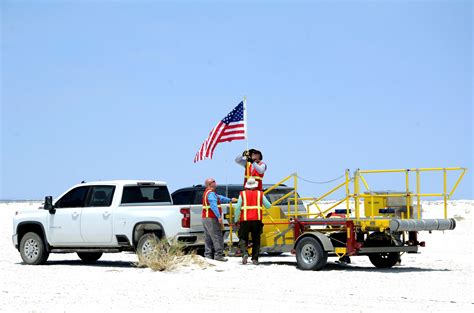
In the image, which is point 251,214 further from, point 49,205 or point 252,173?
point 49,205

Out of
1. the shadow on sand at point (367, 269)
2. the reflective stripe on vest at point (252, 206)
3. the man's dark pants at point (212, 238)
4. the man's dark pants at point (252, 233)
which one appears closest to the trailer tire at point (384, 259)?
the shadow on sand at point (367, 269)

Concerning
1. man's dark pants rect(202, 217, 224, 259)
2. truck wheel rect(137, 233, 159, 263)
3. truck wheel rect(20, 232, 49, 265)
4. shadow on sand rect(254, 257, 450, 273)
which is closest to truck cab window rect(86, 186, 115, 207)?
truck wheel rect(137, 233, 159, 263)

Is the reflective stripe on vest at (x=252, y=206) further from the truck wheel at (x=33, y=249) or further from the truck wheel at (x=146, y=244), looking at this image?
the truck wheel at (x=33, y=249)

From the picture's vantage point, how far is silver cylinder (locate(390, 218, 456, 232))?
16.8m

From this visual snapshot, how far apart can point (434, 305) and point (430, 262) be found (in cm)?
911

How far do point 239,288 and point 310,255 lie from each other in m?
3.87

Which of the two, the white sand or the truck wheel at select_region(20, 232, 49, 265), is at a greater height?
the truck wheel at select_region(20, 232, 49, 265)

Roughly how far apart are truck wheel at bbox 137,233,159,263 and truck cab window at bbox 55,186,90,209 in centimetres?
204

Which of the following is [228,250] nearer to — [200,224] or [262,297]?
[200,224]

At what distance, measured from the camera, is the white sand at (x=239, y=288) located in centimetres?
1228

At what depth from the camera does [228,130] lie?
2102 cm

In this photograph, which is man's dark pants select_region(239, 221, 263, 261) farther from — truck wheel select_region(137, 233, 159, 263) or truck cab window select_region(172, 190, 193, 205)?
truck cab window select_region(172, 190, 193, 205)

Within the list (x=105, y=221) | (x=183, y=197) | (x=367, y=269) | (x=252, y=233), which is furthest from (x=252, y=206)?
(x=183, y=197)

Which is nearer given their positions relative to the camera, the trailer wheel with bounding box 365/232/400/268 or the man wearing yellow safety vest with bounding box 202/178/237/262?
the trailer wheel with bounding box 365/232/400/268
